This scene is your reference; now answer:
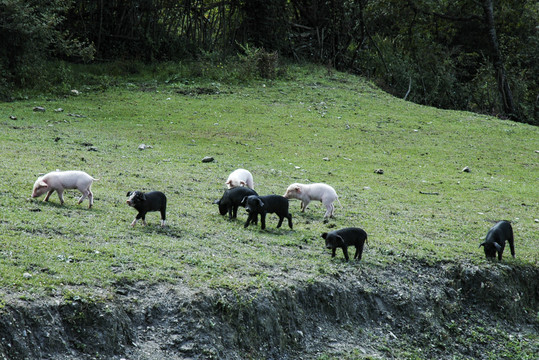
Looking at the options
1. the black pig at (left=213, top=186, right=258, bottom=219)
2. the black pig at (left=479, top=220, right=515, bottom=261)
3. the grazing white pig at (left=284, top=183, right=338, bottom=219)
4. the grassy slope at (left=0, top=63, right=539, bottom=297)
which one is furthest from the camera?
the grazing white pig at (left=284, top=183, right=338, bottom=219)

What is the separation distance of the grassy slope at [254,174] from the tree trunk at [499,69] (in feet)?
14.7

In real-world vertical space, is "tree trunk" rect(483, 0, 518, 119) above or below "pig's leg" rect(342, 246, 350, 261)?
above

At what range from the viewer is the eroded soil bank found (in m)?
6.29

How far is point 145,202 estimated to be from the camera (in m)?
9.26

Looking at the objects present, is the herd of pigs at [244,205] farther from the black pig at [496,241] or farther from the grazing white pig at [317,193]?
the grazing white pig at [317,193]

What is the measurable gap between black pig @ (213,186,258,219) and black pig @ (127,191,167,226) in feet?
4.32

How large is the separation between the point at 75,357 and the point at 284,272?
10.6ft

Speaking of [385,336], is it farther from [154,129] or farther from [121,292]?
[154,129]

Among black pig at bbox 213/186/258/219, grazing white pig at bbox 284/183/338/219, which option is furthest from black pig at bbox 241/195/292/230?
grazing white pig at bbox 284/183/338/219

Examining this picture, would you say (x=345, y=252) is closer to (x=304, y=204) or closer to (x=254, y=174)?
(x=304, y=204)

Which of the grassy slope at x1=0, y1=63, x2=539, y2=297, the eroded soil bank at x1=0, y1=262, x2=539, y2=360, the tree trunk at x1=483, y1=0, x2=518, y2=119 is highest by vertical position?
the tree trunk at x1=483, y1=0, x2=518, y2=119

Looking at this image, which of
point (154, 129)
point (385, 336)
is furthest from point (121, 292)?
point (154, 129)

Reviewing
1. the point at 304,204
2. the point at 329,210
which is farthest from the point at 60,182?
the point at 329,210

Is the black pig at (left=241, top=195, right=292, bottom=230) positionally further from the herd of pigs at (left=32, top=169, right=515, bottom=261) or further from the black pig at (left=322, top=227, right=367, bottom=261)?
the black pig at (left=322, top=227, right=367, bottom=261)
